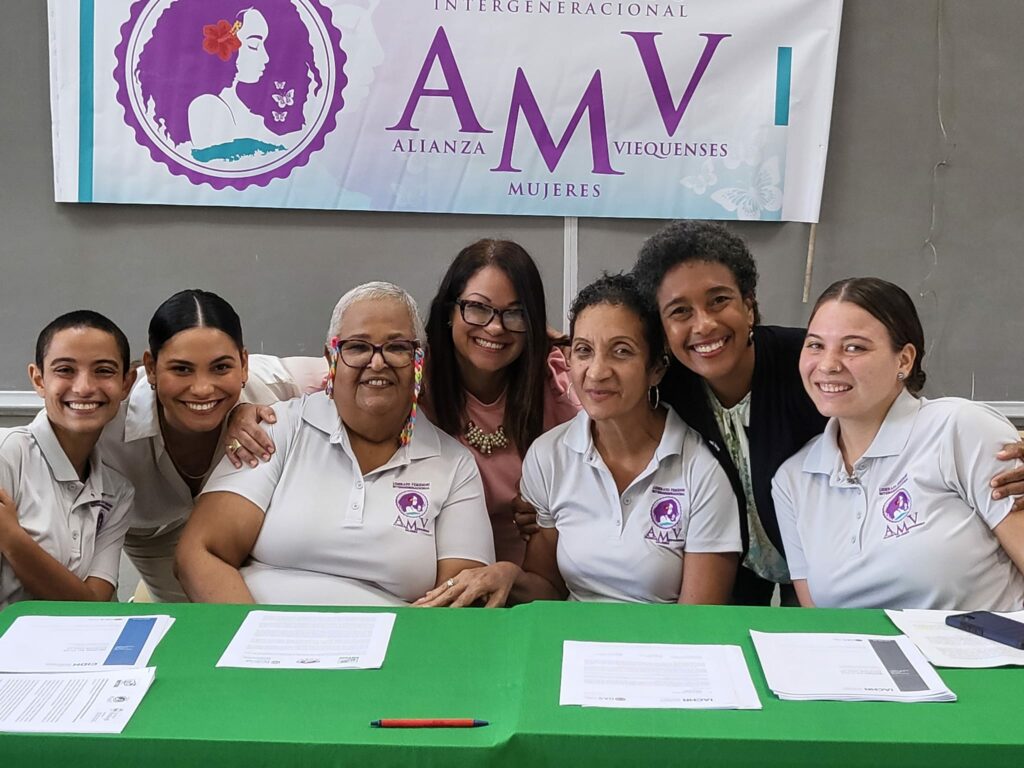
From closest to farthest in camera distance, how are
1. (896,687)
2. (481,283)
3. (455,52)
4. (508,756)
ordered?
(508,756) < (896,687) < (481,283) < (455,52)

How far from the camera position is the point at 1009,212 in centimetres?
341

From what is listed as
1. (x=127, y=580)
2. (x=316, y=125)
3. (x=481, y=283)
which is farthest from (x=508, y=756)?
(x=127, y=580)

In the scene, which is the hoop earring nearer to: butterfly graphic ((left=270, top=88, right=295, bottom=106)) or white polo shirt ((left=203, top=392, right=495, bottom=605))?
white polo shirt ((left=203, top=392, right=495, bottom=605))

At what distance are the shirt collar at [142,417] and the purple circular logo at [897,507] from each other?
5.20 feet

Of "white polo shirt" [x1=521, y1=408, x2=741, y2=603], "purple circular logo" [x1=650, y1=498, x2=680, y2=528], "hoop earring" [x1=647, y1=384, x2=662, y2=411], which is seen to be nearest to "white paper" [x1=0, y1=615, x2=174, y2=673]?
"white polo shirt" [x1=521, y1=408, x2=741, y2=603]

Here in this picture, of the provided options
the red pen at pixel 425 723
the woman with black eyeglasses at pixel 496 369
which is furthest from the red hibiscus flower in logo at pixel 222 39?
the red pen at pixel 425 723

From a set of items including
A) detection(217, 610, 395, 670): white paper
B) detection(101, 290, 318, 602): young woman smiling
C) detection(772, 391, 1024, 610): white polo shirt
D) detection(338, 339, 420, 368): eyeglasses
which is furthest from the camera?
detection(101, 290, 318, 602): young woman smiling

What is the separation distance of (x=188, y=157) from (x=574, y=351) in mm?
1821

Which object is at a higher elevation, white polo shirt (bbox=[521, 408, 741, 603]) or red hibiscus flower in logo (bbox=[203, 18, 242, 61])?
red hibiscus flower in logo (bbox=[203, 18, 242, 61])

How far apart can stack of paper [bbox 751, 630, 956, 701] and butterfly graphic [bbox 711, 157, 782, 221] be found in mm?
2081

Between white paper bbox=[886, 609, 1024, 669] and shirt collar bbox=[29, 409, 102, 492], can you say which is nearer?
white paper bbox=[886, 609, 1024, 669]

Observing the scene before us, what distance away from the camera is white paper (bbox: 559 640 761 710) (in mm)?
1277

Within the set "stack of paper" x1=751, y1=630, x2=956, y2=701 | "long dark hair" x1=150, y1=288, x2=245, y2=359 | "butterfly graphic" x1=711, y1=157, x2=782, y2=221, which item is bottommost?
"stack of paper" x1=751, y1=630, x2=956, y2=701

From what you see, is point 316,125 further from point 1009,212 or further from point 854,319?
point 1009,212
